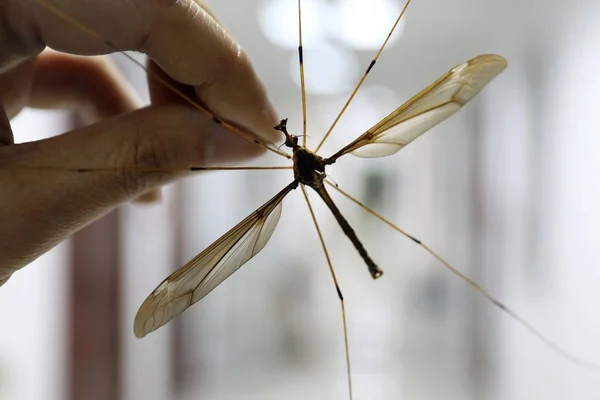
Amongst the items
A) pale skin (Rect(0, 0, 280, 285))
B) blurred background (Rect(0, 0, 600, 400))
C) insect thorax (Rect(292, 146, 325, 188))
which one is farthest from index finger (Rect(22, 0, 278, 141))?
blurred background (Rect(0, 0, 600, 400))

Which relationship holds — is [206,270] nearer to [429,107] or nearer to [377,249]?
[429,107]

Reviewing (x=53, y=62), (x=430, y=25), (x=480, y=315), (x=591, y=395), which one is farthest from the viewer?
(x=480, y=315)

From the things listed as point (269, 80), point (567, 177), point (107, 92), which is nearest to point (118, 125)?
point (107, 92)

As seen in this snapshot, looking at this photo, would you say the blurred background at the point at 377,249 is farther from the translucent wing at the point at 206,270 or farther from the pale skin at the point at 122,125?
the translucent wing at the point at 206,270

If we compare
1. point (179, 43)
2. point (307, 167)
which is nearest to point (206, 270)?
point (307, 167)

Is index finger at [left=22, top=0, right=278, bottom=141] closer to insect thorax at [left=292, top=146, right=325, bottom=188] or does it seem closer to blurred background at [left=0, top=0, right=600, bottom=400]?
insect thorax at [left=292, top=146, right=325, bottom=188]

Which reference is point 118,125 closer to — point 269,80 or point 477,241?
point 269,80

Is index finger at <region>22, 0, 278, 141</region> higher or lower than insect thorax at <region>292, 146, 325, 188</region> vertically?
higher
